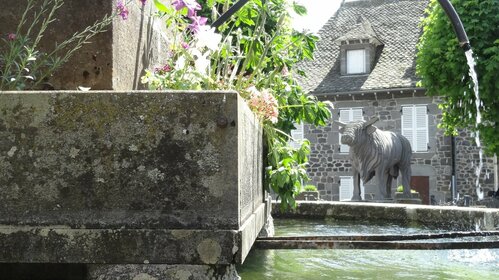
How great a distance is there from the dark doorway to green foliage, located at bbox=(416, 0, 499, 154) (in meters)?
4.94

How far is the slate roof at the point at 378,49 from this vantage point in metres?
20.2

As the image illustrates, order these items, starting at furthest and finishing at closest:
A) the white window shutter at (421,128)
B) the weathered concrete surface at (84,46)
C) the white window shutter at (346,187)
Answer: the white window shutter at (346,187)
the white window shutter at (421,128)
the weathered concrete surface at (84,46)

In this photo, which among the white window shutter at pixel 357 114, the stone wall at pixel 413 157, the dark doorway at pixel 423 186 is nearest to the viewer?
the stone wall at pixel 413 157

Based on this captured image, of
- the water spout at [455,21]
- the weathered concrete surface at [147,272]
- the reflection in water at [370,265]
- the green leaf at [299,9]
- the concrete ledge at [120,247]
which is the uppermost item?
the green leaf at [299,9]

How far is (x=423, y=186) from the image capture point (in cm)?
1969

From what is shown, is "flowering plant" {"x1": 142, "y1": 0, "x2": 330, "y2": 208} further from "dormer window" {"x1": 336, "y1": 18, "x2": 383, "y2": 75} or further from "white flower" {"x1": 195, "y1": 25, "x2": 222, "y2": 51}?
"dormer window" {"x1": 336, "y1": 18, "x2": 383, "y2": 75}

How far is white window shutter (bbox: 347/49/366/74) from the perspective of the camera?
2094 centimetres

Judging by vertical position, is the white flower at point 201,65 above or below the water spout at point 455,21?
below

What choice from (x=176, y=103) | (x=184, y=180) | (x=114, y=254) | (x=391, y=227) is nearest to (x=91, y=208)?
(x=114, y=254)

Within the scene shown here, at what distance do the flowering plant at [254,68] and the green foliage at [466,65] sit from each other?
29.0 feet

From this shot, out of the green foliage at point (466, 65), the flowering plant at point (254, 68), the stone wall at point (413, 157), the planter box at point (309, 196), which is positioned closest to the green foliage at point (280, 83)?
the flowering plant at point (254, 68)

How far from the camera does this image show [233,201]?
1936 millimetres

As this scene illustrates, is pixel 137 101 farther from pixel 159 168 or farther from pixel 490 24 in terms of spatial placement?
pixel 490 24

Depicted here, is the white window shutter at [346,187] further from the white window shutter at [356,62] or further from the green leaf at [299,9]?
the green leaf at [299,9]
